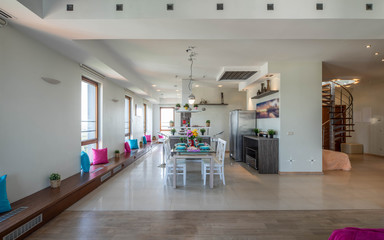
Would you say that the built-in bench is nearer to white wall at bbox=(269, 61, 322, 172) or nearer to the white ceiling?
the white ceiling

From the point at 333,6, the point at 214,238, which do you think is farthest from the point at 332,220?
the point at 333,6

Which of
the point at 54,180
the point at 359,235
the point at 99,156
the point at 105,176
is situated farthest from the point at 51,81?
the point at 359,235

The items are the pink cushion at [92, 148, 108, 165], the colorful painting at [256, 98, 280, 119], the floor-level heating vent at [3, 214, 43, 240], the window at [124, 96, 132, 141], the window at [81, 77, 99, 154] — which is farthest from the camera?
the window at [124, 96, 132, 141]

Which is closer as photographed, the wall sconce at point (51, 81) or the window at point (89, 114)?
the wall sconce at point (51, 81)

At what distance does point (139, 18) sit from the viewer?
2.66 meters

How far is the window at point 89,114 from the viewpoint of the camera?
5117 millimetres

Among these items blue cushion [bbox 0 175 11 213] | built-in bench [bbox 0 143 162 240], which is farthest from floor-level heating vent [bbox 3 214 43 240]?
blue cushion [bbox 0 175 11 213]

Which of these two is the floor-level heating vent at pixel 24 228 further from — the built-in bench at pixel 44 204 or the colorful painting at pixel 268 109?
the colorful painting at pixel 268 109

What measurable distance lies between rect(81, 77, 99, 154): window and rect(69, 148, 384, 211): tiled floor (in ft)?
3.81

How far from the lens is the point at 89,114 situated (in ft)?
17.8

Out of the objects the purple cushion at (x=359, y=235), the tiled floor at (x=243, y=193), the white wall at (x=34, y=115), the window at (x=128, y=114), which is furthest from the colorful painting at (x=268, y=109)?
the window at (x=128, y=114)

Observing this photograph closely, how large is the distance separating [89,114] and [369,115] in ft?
35.3

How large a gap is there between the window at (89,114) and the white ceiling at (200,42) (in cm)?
56

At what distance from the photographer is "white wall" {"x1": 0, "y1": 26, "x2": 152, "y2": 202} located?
2.80m
